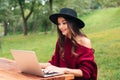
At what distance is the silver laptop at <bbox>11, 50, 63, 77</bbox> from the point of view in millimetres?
3305

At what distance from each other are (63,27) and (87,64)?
42cm

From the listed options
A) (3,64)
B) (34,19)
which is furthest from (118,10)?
(3,64)

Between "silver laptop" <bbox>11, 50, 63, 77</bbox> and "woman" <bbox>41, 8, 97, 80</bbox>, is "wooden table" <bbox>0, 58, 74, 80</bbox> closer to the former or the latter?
"silver laptop" <bbox>11, 50, 63, 77</bbox>

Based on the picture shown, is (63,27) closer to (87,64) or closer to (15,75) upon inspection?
(87,64)

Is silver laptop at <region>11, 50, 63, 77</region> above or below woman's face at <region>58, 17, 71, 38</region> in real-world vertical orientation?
below

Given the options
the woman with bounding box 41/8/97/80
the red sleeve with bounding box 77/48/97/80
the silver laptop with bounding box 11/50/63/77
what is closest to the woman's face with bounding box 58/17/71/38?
the woman with bounding box 41/8/97/80

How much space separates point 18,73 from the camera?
11.6 ft

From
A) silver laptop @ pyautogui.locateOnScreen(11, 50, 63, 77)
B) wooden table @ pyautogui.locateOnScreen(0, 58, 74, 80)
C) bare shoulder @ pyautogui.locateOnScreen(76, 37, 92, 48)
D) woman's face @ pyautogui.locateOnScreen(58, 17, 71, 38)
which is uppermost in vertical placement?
woman's face @ pyautogui.locateOnScreen(58, 17, 71, 38)

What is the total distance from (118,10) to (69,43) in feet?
107

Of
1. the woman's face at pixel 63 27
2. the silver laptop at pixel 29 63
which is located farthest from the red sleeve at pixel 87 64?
the silver laptop at pixel 29 63

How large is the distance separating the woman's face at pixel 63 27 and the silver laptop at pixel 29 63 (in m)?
0.50

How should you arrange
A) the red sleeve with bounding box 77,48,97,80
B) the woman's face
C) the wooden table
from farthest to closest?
the woman's face
the red sleeve with bounding box 77,48,97,80
the wooden table

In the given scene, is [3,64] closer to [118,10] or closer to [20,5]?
[20,5]

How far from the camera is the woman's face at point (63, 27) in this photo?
3742 millimetres
